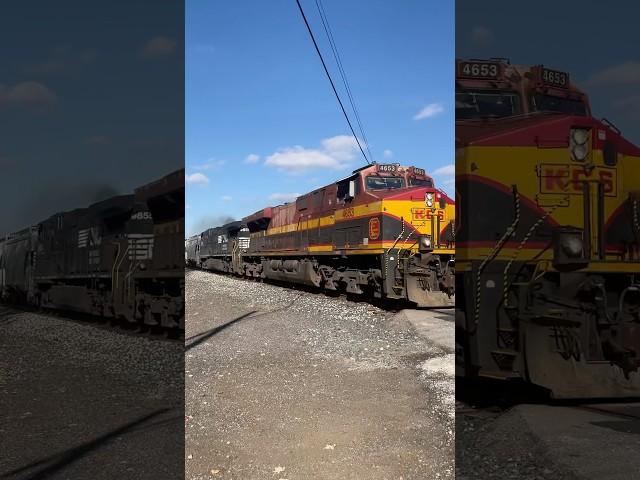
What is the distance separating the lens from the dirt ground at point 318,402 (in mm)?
3336

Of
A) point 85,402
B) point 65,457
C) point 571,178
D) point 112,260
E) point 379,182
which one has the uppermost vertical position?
point 379,182

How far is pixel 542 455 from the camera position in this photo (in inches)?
69.8

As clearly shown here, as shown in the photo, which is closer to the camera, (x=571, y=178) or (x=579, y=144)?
(x=579, y=144)

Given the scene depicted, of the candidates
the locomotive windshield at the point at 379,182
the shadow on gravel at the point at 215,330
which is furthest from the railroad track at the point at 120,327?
the locomotive windshield at the point at 379,182

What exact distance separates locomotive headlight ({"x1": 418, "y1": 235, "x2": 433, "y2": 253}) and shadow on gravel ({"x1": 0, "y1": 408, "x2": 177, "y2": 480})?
32.7ft

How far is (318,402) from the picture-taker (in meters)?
4.74

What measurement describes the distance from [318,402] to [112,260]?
321 centimetres

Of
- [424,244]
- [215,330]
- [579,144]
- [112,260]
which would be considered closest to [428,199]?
[424,244]

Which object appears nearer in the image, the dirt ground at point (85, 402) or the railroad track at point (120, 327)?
the dirt ground at point (85, 402)

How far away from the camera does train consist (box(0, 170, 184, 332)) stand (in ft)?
5.57

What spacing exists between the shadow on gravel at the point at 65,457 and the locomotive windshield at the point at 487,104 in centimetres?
168

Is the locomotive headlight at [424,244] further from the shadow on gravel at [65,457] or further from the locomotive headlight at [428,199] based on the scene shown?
the shadow on gravel at [65,457]

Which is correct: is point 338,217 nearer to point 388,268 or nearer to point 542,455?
point 388,268

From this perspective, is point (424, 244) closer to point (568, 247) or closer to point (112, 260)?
point (568, 247)
